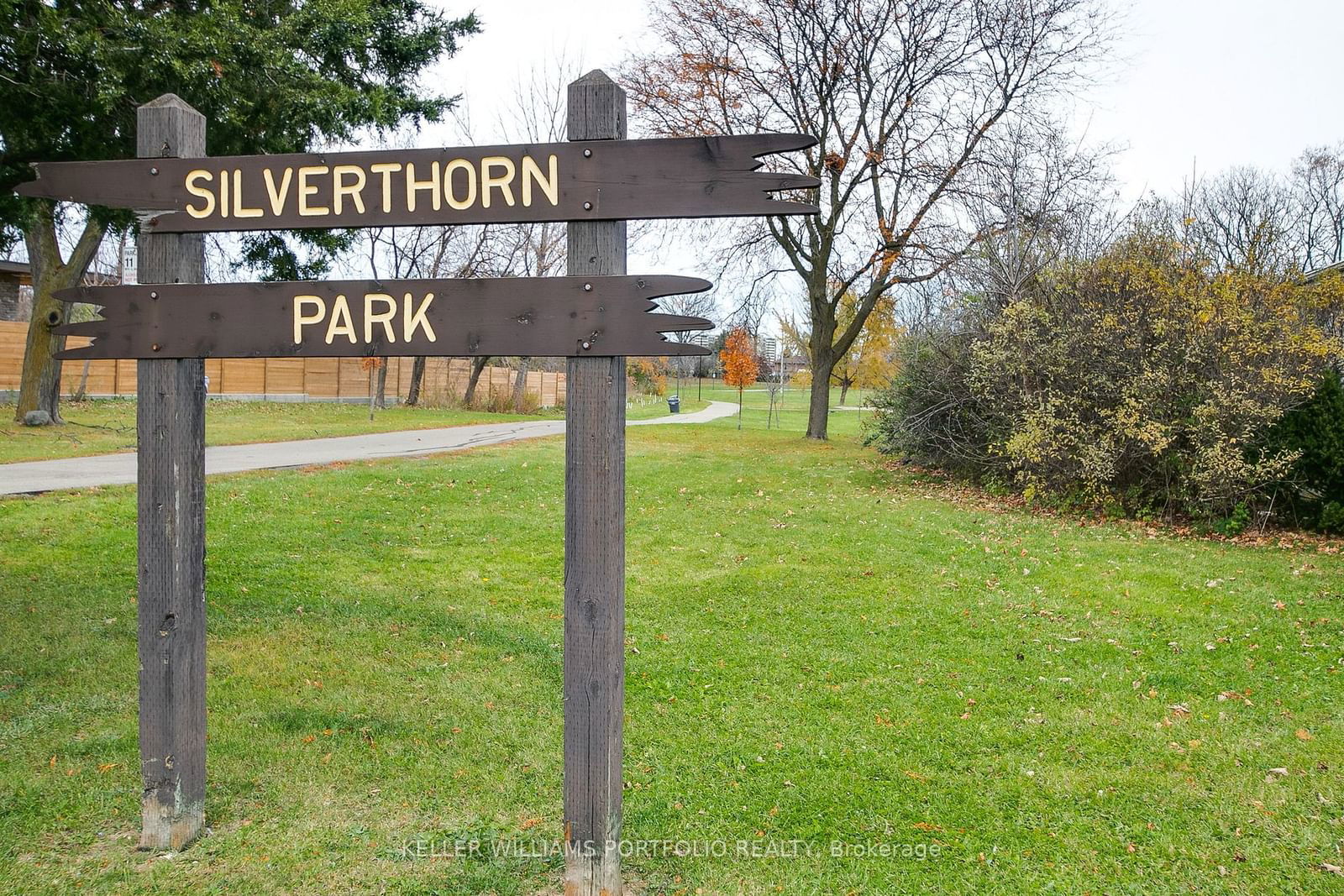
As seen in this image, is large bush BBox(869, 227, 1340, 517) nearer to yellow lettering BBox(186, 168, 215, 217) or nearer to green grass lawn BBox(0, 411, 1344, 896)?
green grass lawn BBox(0, 411, 1344, 896)

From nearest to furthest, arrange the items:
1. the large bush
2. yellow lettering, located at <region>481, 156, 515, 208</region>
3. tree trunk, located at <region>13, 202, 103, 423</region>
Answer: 1. yellow lettering, located at <region>481, 156, 515, 208</region>
2. the large bush
3. tree trunk, located at <region>13, 202, 103, 423</region>

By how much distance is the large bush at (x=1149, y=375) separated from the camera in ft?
34.4

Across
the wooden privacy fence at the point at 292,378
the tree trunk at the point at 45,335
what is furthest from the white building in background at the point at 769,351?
the tree trunk at the point at 45,335

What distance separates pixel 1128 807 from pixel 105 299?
483 centimetres

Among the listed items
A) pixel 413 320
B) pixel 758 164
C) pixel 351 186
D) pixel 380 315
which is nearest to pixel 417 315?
pixel 413 320

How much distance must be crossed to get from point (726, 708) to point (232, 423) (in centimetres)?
2079

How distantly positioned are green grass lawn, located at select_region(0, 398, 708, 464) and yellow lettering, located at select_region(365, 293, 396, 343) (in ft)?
44.9

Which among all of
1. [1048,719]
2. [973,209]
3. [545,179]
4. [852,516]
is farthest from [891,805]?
[973,209]

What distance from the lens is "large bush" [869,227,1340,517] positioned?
1050cm

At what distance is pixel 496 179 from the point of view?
326 cm

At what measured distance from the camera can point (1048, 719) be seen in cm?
516

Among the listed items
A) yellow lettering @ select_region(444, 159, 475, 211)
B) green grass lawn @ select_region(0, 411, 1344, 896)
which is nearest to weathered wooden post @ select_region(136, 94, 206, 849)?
green grass lawn @ select_region(0, 411, 1344, 896)

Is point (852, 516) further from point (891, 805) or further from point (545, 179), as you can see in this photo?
point (545, 179)

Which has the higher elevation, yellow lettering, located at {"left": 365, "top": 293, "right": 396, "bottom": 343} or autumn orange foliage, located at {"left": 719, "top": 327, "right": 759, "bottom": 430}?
autumn orange foliage, located at {"left": 719, "top": 327, "right": 759, "bottom": 430}
